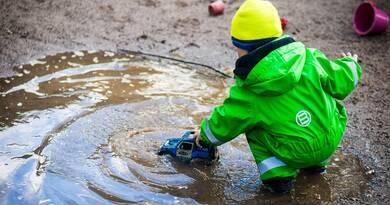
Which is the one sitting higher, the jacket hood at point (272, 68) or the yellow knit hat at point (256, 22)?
the yellow knit hat at point (256, 22)

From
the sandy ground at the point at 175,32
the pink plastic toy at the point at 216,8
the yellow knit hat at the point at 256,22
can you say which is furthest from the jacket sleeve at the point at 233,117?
the pink plastic toy at the point at 216,8

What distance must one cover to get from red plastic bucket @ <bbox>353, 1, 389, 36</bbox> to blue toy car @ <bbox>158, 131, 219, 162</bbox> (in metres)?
3.07

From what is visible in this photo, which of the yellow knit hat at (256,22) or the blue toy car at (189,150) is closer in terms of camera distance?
the yellow knit hat at (256,22)

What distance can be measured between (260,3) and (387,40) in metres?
3.24

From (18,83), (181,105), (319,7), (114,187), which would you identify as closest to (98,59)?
(18,83)

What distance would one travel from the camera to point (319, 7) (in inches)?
263

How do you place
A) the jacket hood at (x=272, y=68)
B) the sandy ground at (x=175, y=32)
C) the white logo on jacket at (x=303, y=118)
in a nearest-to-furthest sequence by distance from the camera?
the jacket hood at (x=272, y=68)
the white logo on jacket at (x=303, y=118)
the sandy ground at (x=175, y=32)

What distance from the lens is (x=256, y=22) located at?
9.89 ft

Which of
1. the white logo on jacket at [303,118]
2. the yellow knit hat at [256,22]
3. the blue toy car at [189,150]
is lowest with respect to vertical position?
the blue toy car at [189,150]

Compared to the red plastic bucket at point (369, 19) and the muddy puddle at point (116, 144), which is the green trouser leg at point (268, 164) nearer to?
the muddy puddle at point (116, 144)

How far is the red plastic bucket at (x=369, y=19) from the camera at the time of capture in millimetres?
5719

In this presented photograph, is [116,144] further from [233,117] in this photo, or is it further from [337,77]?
[337,77]

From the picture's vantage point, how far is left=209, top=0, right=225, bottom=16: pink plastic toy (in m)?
6.36

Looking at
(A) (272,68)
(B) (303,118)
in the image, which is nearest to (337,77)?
(B) (303,118)
